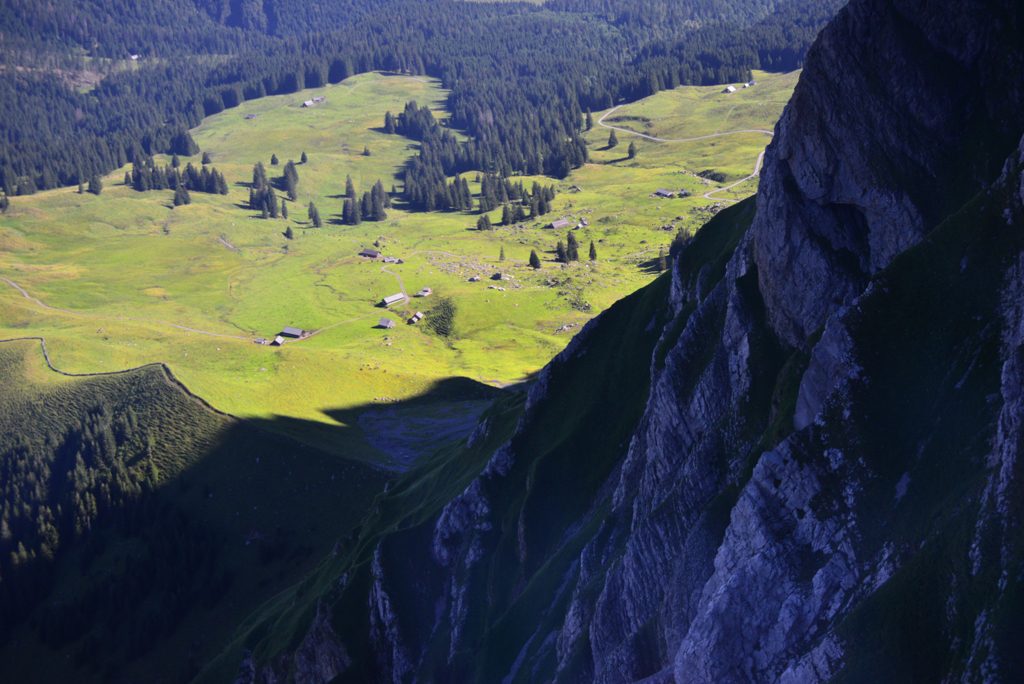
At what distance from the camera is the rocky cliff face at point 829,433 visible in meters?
21.2

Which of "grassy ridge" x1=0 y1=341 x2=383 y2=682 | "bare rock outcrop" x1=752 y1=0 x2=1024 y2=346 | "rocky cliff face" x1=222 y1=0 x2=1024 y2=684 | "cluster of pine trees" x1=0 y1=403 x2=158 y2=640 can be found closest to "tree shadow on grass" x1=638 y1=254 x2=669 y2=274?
"grassy ridge" x1=0 y1=341 x2=383 y2=682

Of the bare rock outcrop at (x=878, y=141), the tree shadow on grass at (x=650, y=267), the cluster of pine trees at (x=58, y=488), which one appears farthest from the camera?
the tree shadow on grass at (x=650, y=267)

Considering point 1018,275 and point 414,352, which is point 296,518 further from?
point 1018,275

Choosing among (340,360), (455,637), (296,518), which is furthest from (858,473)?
(340,360)

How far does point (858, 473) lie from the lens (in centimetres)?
2480

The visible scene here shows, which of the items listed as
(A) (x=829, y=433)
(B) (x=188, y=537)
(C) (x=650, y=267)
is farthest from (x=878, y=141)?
(C) (x=650, y=267)

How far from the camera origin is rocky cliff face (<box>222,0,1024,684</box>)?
2125 centimetres

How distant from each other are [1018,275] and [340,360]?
133m

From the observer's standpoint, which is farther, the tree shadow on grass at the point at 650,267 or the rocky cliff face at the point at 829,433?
the tree shadow on grass at the point at 650,267

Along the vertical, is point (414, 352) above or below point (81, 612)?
above

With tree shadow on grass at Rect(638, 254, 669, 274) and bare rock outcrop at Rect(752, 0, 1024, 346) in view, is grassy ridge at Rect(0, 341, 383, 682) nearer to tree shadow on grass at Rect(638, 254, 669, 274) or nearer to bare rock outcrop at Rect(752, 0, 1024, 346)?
bare rock outcrop at Rect(752, 0, 1024, 346)

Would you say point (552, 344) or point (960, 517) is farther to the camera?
point (552, 344)

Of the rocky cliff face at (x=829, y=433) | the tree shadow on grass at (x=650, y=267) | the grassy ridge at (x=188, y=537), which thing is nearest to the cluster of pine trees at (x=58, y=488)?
the grassy ridge at (x=188, y=537)

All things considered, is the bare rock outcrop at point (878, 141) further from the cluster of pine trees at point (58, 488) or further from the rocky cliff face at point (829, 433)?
the cluster of pine trees at point (58, 488)
